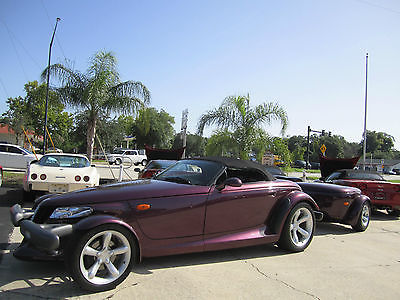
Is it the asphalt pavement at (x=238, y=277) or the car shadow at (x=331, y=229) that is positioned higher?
the asphalt pavement at (x=238, y=277)

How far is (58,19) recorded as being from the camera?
48.5 feet

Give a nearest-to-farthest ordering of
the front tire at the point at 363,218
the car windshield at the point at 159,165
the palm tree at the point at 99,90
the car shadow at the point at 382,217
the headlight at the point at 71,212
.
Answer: the headlight at the point at 71,212
the front tire at the point at 363,218
the car shadow at the point at 382,217
the car windshield at the point at 159,165
the palm tree at the point at 99,90

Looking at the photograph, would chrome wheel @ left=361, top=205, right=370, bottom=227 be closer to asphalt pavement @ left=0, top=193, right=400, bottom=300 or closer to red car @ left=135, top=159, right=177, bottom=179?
asphalt pavement @ left=0, top=193, right=400, bottom=300

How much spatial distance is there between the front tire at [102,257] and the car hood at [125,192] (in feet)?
1.23

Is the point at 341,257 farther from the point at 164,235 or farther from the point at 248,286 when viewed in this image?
the point at 164,235

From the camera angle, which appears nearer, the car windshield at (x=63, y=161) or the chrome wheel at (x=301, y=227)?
the chrome wheel at (x=301, y=227)

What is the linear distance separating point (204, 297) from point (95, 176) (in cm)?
587

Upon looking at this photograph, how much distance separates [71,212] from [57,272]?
80cm

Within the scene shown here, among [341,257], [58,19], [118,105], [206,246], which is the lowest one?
[341,257]

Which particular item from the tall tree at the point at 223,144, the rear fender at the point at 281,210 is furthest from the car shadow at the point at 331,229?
the tall tree at the point at 223,144

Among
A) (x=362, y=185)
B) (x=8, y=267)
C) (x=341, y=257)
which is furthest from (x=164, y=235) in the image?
(x=362, y=185)

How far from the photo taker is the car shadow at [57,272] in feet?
10.4

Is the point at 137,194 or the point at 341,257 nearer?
the point at 137,194

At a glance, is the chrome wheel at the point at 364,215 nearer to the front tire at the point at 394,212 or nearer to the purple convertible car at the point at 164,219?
the purple convertible car at the point at 164,219
